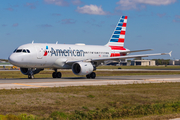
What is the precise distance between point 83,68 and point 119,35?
12672 mm

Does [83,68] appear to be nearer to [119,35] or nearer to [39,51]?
[39,51]

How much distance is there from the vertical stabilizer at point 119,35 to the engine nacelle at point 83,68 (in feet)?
32.0

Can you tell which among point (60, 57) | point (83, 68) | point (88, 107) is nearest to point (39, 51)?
point (60, 57)

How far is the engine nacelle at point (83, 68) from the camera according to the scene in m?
33.7

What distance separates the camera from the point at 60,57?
3547cm

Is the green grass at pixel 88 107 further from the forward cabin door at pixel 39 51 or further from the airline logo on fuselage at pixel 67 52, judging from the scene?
the airline logo on fuselage at pixel 67 52

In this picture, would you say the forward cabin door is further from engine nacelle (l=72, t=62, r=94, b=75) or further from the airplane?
engine nacelle (l=72, t=62, r=94, b=75)

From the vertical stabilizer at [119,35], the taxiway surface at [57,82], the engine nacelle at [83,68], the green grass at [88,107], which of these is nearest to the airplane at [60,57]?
the engine nacelle at [83,68]

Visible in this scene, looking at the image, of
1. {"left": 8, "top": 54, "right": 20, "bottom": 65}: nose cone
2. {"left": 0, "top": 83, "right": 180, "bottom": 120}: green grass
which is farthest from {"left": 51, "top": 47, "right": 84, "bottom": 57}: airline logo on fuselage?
{"left": 0, "top": 83, "right": 180, "bottom": 120}: green grass

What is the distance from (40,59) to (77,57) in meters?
5.91

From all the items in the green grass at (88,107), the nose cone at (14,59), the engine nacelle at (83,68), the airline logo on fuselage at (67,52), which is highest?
the airline logo on fuselage at (67,52)

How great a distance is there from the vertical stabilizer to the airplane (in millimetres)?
1477

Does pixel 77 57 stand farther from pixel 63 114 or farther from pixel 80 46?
pixel 63 114

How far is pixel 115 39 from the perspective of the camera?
143 ft
